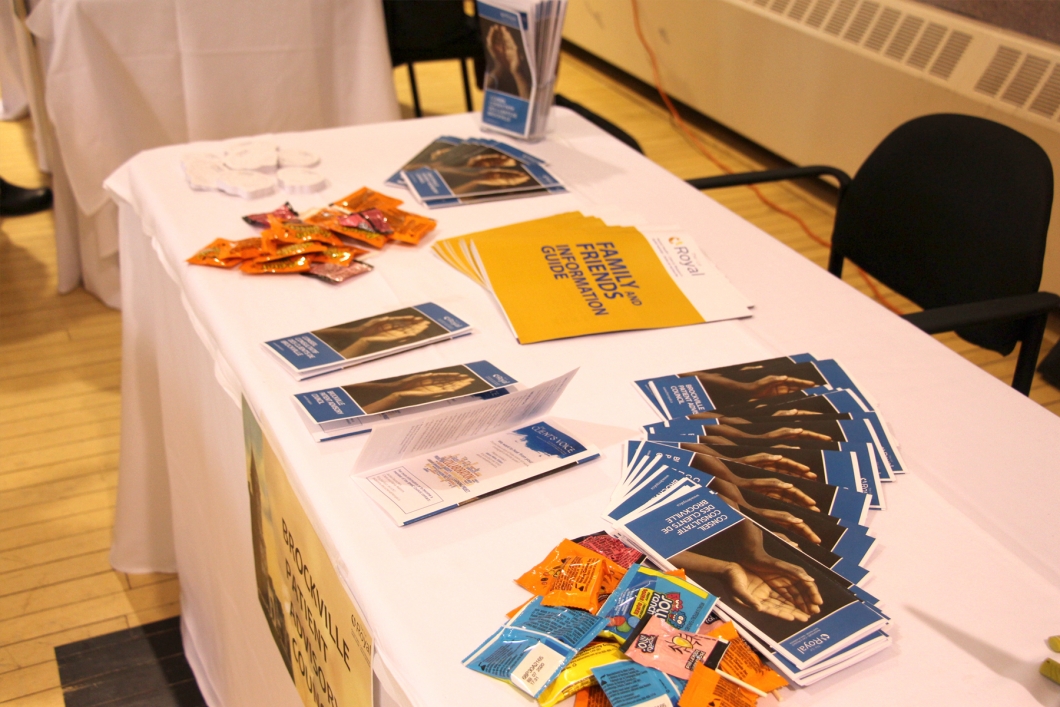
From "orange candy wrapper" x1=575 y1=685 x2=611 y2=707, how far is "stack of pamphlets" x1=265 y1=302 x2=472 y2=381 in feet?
1.59

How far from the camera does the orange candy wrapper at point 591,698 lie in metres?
0.62

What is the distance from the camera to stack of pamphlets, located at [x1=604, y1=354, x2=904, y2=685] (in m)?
0.68

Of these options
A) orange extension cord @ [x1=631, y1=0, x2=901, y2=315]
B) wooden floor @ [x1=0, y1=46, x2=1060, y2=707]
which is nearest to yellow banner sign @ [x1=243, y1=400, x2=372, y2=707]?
wooden floor @ [x1=0, y1=46, x2=1060, y2=707]

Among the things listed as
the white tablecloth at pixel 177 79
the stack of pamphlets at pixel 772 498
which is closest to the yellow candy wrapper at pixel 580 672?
the stack of pamphlets at pixel 772 498

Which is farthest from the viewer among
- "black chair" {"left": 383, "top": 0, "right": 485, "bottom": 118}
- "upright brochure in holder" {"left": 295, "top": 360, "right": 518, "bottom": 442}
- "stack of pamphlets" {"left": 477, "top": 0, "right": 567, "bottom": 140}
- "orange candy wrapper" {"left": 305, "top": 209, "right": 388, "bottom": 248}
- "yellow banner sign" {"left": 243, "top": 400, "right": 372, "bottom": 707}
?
"black chair" {"left": 383, "top": 0, "right": 485, "bottom": 118}

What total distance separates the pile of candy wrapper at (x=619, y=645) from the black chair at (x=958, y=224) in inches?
29.4

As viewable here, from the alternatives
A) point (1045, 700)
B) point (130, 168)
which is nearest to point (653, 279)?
point (1045, 700)

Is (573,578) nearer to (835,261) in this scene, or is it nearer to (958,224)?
(958,224)

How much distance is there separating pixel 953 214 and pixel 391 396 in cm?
114

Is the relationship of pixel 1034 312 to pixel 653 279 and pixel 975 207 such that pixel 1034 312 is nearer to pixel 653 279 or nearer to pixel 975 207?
pixel 975 207

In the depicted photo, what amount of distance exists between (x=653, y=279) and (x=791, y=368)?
25 centimetres

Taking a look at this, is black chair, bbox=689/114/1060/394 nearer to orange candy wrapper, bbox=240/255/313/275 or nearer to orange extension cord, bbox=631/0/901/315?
orange candy wrapper, bbox=240/255/313/275

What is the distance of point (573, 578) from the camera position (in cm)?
71

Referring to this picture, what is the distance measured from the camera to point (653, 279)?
1.20 metres
